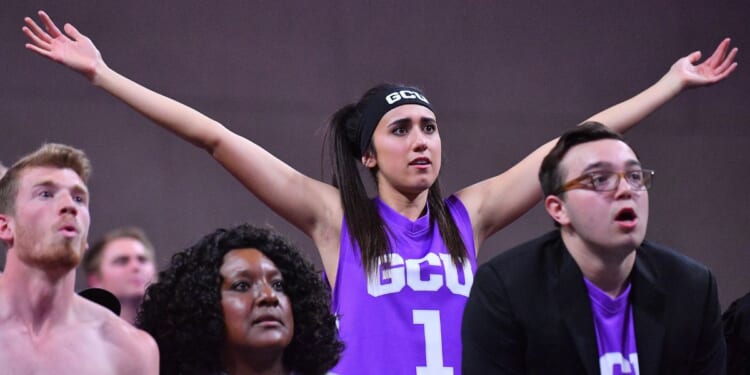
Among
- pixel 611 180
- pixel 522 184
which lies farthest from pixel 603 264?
pixel 522 184

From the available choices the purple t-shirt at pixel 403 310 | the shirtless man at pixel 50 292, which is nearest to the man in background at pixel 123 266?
the purple t-shirt at pixel 403 310

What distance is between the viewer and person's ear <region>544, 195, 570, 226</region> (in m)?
2.54

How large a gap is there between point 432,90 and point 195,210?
1.15 m

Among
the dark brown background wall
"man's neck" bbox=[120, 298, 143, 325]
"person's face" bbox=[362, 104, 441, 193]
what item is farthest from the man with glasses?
the dark brown background wall

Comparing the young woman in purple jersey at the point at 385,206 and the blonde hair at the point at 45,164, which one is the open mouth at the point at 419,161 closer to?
the young woman in purple jersey at the point at 385,206

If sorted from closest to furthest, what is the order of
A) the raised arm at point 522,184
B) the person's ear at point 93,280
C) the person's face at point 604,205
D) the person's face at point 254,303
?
1. the person's face at point 604,205
2. the person's face at point 254,303
3. the raised arm at point 522,184
4. the person's ear at point 93,280

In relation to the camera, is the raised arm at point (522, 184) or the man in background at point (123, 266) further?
the man in background at point (123, 266)

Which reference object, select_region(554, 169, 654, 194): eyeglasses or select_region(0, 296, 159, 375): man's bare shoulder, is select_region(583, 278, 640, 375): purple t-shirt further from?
select_region(0, 296, 159, 375): man's bare shoulder

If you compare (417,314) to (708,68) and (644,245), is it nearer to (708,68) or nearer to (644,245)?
(644,245)

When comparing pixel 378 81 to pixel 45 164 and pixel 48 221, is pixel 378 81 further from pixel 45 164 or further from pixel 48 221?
pixel 48 221

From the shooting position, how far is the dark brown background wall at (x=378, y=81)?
473 cm

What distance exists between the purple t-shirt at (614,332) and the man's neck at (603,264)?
0.05ft

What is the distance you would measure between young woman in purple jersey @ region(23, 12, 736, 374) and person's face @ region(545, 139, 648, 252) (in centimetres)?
62

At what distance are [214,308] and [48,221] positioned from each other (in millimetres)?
493
